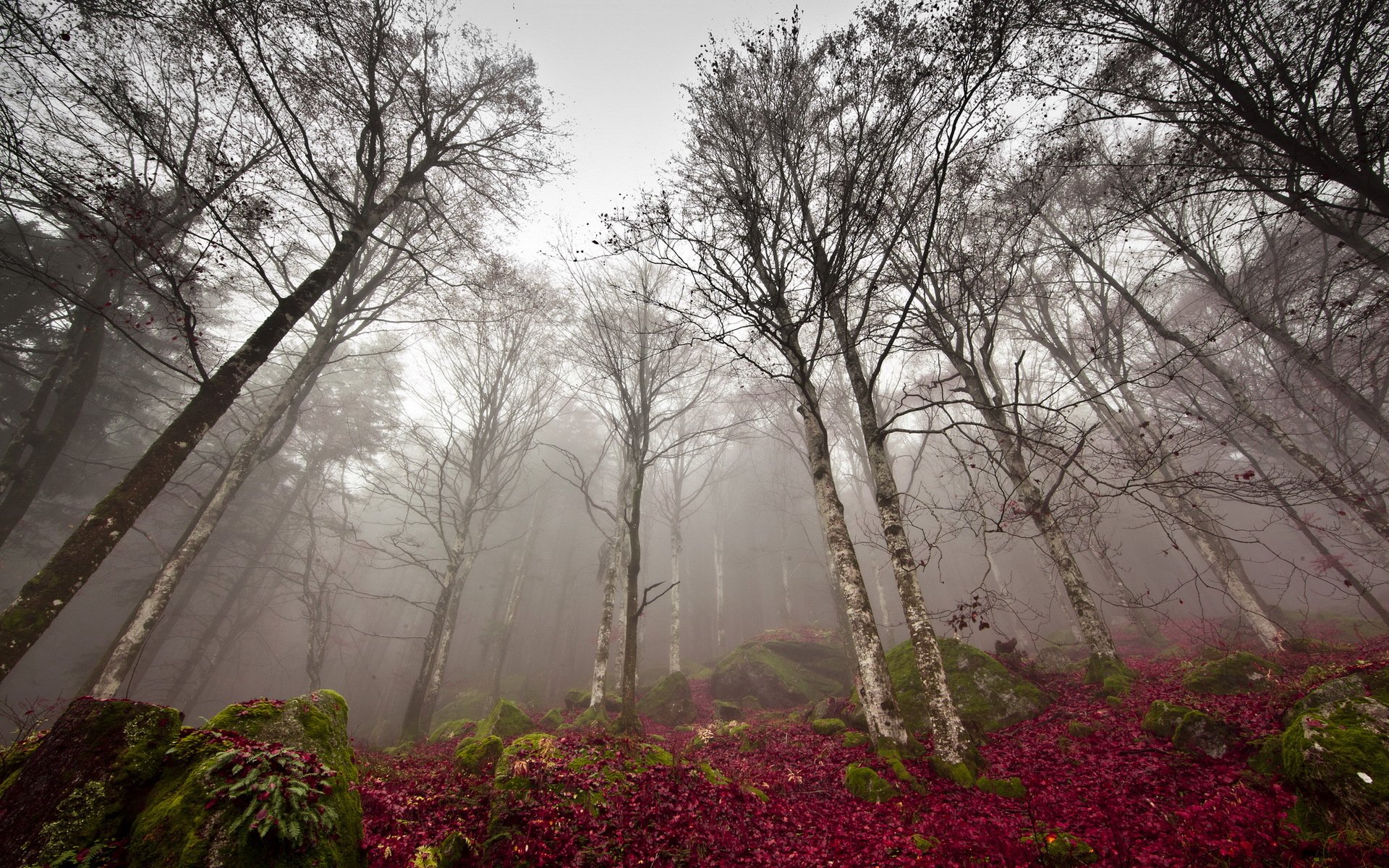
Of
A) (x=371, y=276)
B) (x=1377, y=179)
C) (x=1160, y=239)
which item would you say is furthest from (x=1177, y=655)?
(x=371, y=276)

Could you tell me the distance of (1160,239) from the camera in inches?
412

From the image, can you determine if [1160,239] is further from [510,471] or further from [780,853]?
[510,471]

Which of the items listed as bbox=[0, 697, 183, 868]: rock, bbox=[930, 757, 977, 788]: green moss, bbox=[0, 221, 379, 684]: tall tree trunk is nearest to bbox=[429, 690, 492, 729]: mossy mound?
bbox=[0, 221, 379, 684]: tall tree trunk

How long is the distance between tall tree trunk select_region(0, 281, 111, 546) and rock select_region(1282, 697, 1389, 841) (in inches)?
708

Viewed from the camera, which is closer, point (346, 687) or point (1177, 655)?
point (1177, 655)

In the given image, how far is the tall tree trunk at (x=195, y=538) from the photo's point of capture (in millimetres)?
7453

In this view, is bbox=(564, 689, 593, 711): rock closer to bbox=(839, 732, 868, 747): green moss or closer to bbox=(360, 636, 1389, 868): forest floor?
bbox=(360, 636, 1389, 868): forest floor

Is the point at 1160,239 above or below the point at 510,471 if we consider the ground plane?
above

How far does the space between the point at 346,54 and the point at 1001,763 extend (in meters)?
12.9

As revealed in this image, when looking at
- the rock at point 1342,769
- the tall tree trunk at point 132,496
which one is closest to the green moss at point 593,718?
the tall tree trunk at point 132,496

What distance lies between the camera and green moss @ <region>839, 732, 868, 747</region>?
5.98 meters

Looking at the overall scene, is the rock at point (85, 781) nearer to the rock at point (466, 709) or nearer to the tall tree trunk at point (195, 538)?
the tall tree trunk at point (195, 538)

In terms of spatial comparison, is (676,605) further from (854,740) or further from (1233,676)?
(1233,676)

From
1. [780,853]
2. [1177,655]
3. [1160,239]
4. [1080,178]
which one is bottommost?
[780,853]
